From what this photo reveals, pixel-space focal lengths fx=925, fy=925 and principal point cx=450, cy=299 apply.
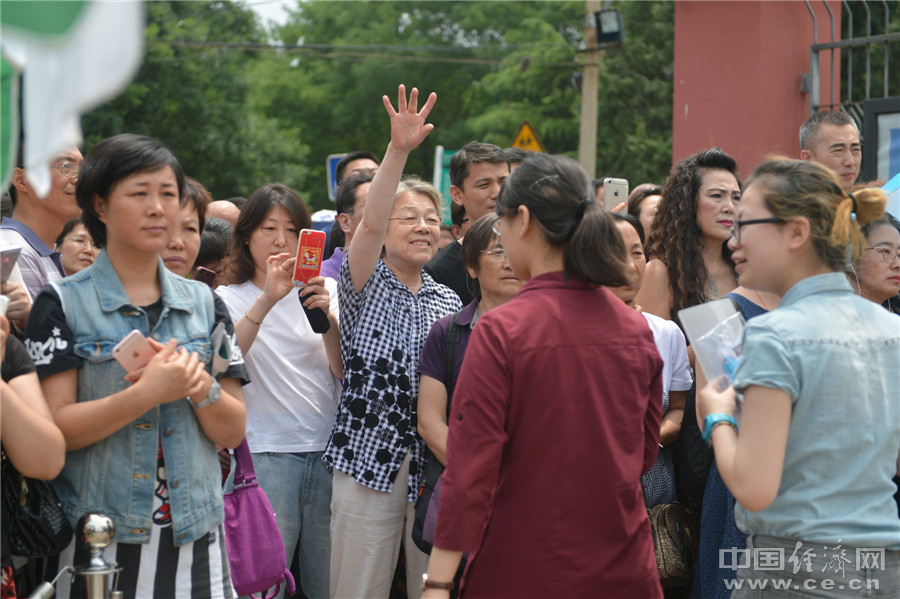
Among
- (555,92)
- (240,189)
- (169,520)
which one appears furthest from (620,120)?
(169,520)

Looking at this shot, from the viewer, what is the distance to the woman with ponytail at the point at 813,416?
2.38 metres

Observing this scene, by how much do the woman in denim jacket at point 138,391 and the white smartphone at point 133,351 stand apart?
0.03m

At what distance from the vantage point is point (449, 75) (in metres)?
29.0

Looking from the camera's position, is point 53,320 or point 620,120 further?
point 620,120

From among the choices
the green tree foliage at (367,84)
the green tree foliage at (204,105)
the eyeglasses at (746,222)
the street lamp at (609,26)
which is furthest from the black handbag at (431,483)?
the green tree foliage at (204,105)

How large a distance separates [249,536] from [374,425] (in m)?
0.75

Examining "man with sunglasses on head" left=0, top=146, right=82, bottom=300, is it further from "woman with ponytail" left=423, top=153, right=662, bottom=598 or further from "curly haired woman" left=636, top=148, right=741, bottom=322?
"curly haired woman" left=636, top=148, right=741, bottom=322

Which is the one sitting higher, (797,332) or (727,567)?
(797,332)

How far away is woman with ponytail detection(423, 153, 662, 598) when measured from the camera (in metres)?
2.48

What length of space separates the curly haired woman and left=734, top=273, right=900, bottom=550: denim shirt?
188 cm

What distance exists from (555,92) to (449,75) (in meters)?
8.19

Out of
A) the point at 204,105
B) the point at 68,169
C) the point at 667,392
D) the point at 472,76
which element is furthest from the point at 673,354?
the point at 472,76

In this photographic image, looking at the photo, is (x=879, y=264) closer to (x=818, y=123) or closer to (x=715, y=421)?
(x=818, y=123)

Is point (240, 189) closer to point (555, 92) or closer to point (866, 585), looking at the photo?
point (555, 92)
